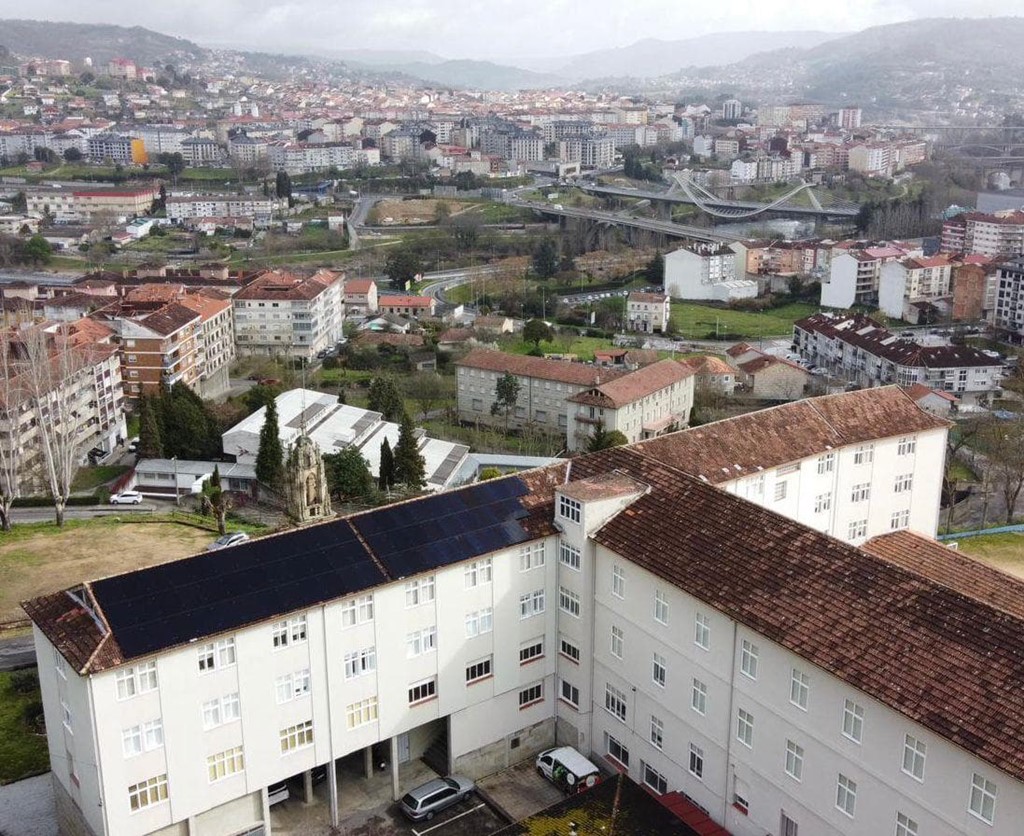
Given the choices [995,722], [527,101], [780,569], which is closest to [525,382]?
[780,569]

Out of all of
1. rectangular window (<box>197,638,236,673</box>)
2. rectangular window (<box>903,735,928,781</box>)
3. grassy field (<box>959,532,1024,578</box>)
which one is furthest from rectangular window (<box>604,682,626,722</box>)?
grassy field (<box>959,532,1024,578</box>)

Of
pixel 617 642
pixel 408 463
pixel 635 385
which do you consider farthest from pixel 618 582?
pixel 635 385

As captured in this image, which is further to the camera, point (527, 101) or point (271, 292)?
point (527, 101)

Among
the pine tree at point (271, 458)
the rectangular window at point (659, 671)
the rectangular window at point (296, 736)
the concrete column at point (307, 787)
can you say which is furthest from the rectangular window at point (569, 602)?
the pine tree at point (271, 458)

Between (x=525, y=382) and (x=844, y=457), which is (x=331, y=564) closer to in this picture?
(x=844, y=457)

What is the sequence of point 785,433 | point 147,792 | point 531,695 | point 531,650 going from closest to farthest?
1. point 147,792
2. point 531,650
3. point 531,695
4. point 785,433

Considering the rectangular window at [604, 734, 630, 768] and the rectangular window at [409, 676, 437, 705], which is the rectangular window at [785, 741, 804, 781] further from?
the rectangular window at [409, 676, 437, 705]

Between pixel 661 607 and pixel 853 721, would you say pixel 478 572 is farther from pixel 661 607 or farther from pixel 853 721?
pixel 853 721
